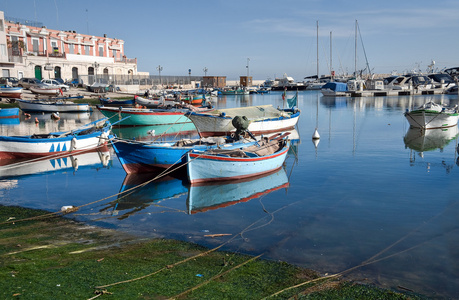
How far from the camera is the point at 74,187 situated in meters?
16.2

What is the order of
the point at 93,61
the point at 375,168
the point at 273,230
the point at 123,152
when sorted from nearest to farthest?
the point at 273,230 → the point at 123,152 → the point at 375,168 → the point at 93,61

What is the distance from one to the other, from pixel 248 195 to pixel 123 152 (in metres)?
5.95

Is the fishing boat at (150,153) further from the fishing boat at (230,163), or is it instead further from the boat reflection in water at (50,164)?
the boat reflection in water at (50,164)

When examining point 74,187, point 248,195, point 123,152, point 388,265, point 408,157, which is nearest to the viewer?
point 388,265

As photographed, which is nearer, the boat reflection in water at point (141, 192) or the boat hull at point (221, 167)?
the boat reflection in water at point (141, 192)

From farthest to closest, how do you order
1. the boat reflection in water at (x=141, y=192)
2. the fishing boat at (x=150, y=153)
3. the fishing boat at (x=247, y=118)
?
1. the fishing boat at (x=247, y=118)
2. the fishing boat at (x=150, y=153)
3. the boat reflection in water at (x=141, y=192)

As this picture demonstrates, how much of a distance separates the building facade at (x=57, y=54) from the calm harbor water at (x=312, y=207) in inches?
1848

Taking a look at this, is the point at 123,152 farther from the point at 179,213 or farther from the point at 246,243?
the point at 246,243

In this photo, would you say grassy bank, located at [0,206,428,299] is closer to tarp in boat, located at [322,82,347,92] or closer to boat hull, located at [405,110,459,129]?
boat hull, located at [405,110,459,129]

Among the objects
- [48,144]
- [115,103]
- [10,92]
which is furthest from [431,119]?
[10,92]

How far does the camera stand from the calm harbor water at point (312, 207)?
30.6 ft

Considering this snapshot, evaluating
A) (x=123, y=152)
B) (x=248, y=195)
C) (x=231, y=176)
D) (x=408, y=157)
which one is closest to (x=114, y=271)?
(x=248, y=195)

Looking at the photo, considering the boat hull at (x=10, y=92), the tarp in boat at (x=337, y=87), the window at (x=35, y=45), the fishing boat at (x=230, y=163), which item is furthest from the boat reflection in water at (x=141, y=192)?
the tarp in boat at (x=337, y=87)

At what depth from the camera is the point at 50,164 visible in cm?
2062
